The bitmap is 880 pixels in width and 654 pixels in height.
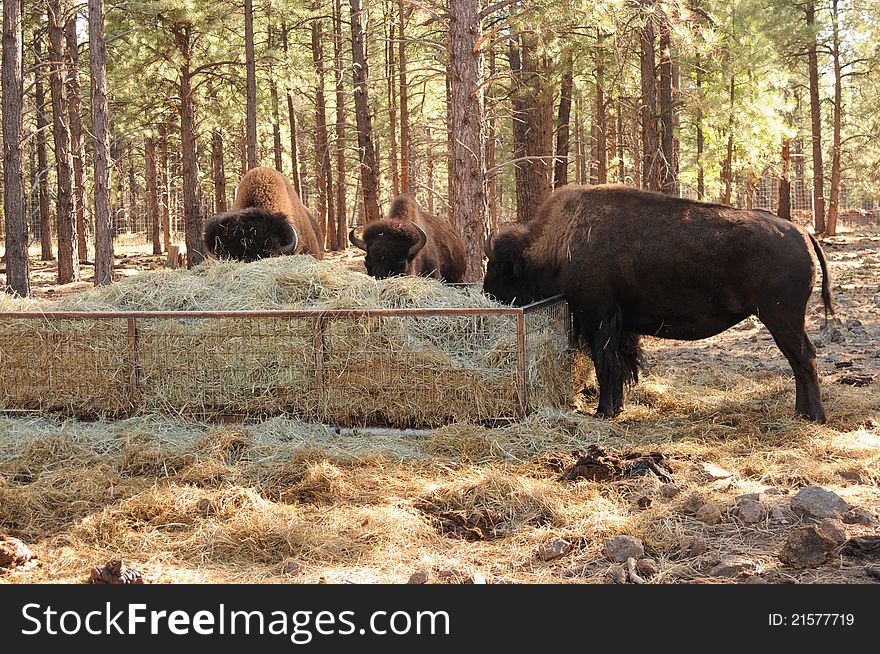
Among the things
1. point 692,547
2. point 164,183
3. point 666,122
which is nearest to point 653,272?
point 692,547

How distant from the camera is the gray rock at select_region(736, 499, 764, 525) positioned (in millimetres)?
4699

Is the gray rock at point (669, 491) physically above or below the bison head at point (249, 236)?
below

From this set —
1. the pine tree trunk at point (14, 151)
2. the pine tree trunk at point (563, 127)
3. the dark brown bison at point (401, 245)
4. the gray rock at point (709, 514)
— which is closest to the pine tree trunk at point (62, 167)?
the pine tree trunk at point (14, 151)

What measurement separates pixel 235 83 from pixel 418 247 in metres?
11.8

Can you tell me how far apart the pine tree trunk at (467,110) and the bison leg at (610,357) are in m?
3.23

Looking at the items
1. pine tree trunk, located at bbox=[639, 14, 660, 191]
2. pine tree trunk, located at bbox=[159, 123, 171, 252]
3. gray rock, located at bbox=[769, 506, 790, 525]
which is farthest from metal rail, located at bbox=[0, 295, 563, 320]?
pine tree trunk, located at bbox=[159, 123, 171, 252]

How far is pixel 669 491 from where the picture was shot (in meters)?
5.22

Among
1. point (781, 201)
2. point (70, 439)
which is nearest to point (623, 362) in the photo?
point (70, 439)

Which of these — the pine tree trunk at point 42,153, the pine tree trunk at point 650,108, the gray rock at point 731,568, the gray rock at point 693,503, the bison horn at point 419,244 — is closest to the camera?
the gray rock at point 731,568

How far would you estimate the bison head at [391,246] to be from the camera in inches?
432

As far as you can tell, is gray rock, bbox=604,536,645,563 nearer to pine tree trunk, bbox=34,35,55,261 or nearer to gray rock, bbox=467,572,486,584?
gray rock, bbox=467,572,486,584

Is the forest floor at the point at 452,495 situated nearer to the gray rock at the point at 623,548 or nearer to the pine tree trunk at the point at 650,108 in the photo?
the gray rock at the point at 623,548

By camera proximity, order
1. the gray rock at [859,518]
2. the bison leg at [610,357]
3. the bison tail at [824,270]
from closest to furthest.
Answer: the gray rock at [859,518]
the bison tail at [824,270]
the bison leg at [610,357]

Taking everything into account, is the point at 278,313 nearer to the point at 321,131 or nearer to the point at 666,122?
the point at 666,122
